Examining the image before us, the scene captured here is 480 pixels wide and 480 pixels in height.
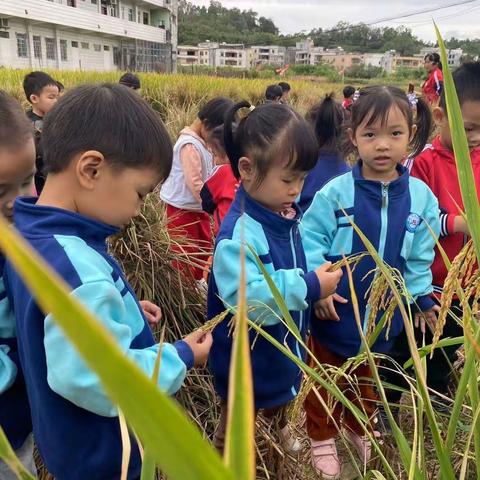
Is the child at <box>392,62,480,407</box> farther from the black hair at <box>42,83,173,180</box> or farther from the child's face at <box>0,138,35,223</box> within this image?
the child's face at <box>0,138,35,223</box>

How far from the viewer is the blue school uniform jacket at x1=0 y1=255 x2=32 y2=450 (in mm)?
839

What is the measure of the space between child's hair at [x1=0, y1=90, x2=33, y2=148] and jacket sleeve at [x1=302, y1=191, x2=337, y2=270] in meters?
0.75

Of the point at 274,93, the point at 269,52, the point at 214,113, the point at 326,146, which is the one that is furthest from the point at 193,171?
the point at 269,52

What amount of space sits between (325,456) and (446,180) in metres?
0.89

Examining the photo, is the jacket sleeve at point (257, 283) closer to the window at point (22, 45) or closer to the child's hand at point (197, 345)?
the child's hand at point (197, 345)

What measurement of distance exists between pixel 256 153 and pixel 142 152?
45 centimetres

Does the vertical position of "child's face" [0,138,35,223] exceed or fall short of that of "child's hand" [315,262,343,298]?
it exceeds it

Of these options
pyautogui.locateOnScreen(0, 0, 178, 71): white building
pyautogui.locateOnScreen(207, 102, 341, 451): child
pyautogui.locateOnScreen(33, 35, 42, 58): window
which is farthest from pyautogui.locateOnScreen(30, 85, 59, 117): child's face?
pyautogui.locateOnScreen(33, 35, 42, 58): window

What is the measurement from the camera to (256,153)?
3.86 ft

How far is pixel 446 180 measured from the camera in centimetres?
147

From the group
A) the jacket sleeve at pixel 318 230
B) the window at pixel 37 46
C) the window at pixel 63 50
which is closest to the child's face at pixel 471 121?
the jacket sleeve at pixel 318 230

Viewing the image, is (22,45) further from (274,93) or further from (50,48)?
(274,93)

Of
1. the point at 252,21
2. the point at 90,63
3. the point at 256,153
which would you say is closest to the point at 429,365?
the point at 256,153

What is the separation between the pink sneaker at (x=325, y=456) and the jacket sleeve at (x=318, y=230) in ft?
1.75
